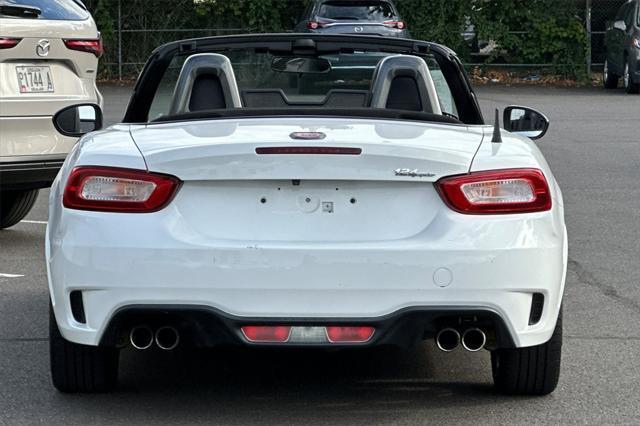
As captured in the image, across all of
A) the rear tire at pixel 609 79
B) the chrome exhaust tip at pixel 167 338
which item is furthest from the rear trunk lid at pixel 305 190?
the rear tire at pixel 609 79

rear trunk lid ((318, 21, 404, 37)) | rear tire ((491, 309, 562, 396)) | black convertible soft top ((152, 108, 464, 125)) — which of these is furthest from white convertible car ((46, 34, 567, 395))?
rear trunk lid ((318, 21, 404, 37))

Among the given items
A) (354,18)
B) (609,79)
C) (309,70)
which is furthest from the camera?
(609,79)

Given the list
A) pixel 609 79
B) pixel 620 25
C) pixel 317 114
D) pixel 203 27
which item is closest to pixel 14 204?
pixel 317 114

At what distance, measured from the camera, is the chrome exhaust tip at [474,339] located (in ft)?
17.1

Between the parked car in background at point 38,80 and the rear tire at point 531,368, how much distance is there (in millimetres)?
4301

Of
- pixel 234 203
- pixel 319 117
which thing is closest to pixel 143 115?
pixel 319 117

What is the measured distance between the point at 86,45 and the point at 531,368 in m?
4.96

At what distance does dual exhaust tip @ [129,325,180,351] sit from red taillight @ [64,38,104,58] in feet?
15.1

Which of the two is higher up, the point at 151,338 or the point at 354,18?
the point at 151,338

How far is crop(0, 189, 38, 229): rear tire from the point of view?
10.2 meters

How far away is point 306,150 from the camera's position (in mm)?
5062

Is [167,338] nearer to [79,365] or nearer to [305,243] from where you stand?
[79,365]

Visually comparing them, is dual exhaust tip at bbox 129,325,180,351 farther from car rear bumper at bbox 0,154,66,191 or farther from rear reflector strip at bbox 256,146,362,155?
car rear bumper at bbox 0,154,66,191

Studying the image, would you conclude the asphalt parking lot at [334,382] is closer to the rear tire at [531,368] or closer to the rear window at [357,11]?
the rear tire at [531,368]
